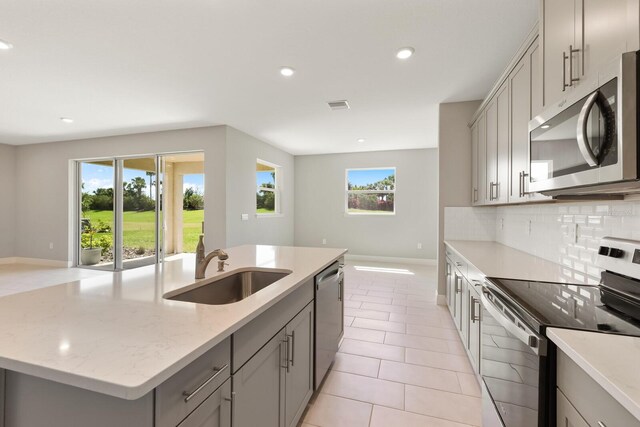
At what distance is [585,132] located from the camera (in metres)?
1.05

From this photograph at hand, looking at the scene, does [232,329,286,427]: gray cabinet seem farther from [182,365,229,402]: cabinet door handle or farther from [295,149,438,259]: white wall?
[295,149,438,259]: white wall

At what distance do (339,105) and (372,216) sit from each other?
11.8ft

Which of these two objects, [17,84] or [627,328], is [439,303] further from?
[17,84]

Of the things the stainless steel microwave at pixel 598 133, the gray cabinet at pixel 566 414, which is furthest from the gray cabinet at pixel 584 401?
the stainless steel microwave at pixel 598 133

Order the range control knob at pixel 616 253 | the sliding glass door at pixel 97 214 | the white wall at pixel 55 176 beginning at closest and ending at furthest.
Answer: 1. the range control knob at pixel 616 253
2. the white wall at pixel 55 176
3. the sliding glass door at pixel 97 214

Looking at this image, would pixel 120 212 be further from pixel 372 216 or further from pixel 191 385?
pixel 191 385

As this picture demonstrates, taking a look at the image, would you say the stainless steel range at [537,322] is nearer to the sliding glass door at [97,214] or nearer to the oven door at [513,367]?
the oven door at [513,367]

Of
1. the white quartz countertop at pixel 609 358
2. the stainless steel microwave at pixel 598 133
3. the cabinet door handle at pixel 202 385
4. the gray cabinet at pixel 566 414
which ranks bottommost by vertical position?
the gray cabinet at pixel 566 414

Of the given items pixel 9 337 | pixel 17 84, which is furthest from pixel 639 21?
pixel 17 84

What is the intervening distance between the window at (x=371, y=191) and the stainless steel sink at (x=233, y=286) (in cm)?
539

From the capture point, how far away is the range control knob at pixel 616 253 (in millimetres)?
1398

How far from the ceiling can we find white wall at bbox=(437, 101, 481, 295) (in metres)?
0.20

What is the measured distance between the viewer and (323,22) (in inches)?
86.5

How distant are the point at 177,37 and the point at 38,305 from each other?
7.29ft
